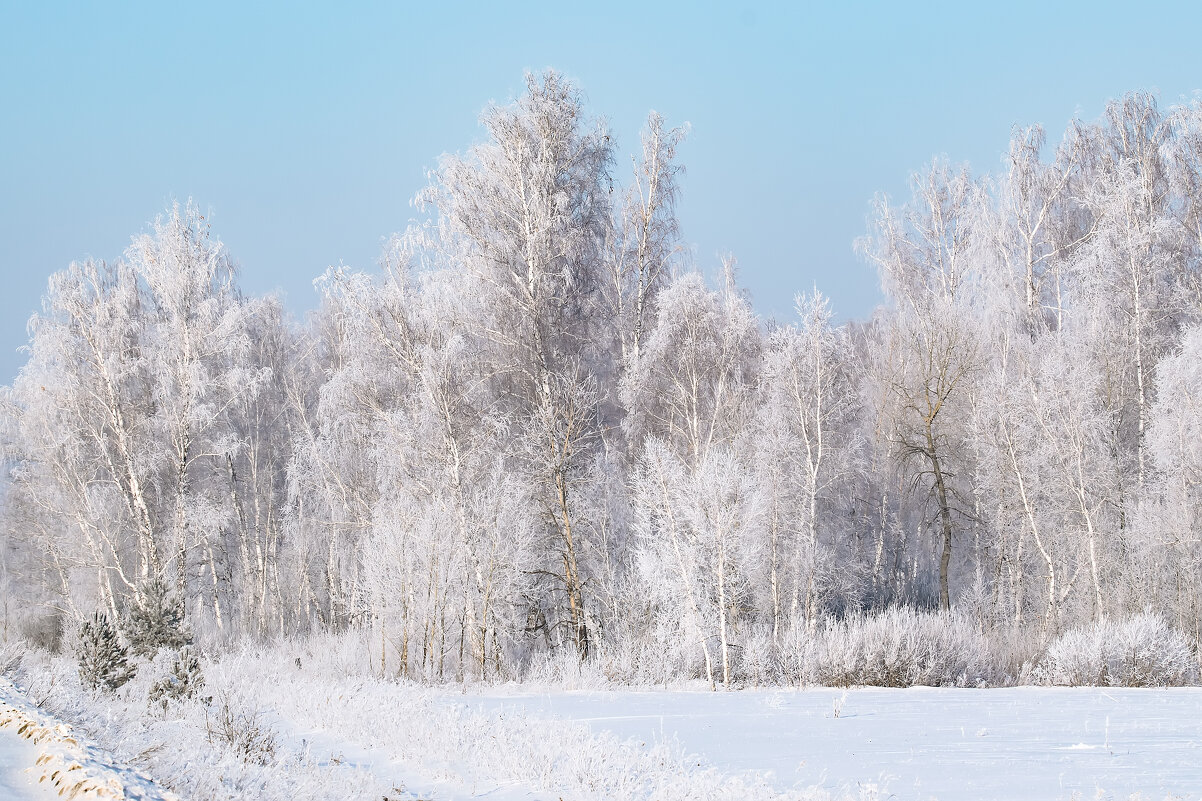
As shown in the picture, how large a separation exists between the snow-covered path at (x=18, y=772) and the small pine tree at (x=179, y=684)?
507 cm

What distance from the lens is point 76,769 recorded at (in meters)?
3.71

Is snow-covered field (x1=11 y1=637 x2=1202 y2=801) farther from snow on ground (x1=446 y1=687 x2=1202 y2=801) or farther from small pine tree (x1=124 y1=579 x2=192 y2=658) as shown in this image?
small pine tree (x1=124 y1=579 x2=192 y2=658)

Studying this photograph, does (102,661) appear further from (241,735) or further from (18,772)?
(18,772)

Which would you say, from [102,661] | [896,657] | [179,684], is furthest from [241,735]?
[896,657]

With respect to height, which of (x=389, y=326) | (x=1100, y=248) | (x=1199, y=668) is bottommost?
(x=1199, y=668)

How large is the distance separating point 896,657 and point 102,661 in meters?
11.9

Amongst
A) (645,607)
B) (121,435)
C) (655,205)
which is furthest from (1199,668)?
(121,435)

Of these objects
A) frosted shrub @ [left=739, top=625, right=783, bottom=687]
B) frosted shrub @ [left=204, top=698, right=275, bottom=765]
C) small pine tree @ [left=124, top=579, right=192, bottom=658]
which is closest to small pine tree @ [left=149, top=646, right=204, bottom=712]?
frosted shrub @ [left=204, top=698, right=275, bottom=765]

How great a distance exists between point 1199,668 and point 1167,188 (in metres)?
14.2

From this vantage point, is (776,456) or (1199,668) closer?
(1199,668)

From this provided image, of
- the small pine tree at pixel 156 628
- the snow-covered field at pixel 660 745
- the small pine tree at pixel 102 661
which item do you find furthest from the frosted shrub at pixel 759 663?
the small pine tree at pixel 102 661

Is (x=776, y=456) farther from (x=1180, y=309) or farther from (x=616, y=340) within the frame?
(x=1180, y=309)

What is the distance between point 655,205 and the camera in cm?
2575

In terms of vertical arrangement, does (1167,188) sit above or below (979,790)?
above
